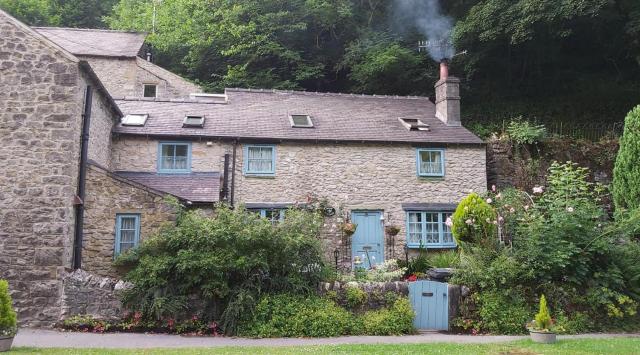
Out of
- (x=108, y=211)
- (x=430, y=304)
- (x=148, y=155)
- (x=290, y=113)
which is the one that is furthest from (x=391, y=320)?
(x=290, y=113)

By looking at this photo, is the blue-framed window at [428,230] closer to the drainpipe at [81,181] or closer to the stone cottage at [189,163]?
the stone cottage at [189,163]

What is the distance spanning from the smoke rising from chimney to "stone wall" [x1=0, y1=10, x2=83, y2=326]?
21096 mm

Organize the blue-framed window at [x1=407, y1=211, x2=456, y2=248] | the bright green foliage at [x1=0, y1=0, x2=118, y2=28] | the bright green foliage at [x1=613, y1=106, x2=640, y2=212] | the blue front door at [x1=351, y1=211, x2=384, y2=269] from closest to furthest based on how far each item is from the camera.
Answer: the bright green foliage at [x1=613, y1=106, x2=640, y2=212], the blue front door at [x1=351, y1=211, x2=384, y2=269], the blue-framed window at [x1=407, y1=211, x2=456, y2=248], the bright green foliage at [x1=0, y1=0, x2=118, y2=28]

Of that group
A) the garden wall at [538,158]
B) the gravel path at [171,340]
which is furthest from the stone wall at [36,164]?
the garden wall at [538,158]

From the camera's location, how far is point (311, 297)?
11.4m

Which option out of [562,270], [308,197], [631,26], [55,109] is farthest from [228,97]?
[631,26]

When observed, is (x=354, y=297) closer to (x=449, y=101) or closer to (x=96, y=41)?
(x=449, y=101)

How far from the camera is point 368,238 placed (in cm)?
1736

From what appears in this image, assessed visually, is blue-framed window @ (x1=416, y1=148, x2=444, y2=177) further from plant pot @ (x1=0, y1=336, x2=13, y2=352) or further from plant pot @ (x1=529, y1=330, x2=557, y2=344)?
plant pot @ (x1=0, y1=336, x2=13, y2=352)

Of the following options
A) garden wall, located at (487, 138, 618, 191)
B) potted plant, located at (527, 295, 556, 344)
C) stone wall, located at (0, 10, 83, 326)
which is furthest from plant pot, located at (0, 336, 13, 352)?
garden wall, located at (487, 138, 618, 191)

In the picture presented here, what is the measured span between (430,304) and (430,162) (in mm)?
7724

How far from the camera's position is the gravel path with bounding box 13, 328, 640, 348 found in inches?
373

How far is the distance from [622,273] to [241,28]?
2375cm

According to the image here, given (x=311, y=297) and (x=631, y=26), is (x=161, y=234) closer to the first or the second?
(x=311, y=297)
